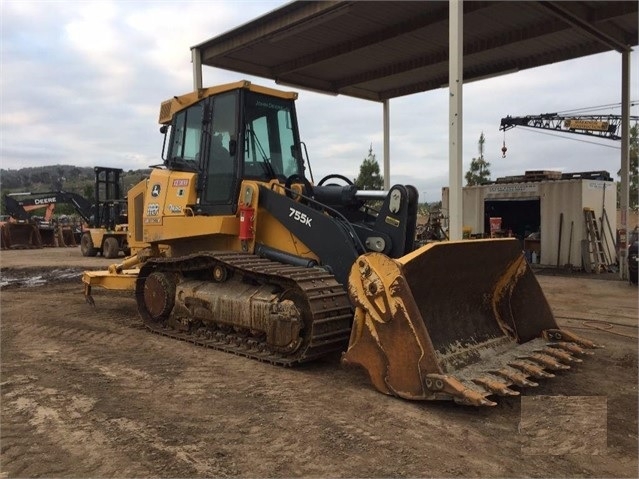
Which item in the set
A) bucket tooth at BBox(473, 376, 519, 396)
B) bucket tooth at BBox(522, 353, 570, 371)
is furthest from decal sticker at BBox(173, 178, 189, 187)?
bucket tooth at BBox(522, 353, 570, 371)

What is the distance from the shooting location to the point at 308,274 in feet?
17.0

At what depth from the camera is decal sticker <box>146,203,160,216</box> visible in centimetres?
724

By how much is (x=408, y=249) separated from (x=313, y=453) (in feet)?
8.12

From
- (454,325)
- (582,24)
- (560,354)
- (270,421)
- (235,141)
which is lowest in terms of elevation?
(270,421)

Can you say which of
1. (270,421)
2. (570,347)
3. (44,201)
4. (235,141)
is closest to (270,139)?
(235,141)

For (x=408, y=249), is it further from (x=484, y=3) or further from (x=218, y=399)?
(x=484, y=3)

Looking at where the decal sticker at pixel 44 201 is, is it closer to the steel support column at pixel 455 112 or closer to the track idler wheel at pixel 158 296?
the track idler wheel at pixel 158 296

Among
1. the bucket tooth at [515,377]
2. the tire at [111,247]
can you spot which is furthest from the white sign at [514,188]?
the tire at [111,247]

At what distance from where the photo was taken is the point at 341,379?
4836 millimetres

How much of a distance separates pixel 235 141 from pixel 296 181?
33.9 inches

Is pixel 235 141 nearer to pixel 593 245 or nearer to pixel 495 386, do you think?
pixel 495 386

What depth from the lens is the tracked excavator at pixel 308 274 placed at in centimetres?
431

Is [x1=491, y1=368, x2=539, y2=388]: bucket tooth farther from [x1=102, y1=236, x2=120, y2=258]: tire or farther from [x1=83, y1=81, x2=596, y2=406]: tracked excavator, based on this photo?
[x1=102, y1=236, x2=120, y2=258]: tire

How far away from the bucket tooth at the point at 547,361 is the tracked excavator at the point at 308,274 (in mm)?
15
